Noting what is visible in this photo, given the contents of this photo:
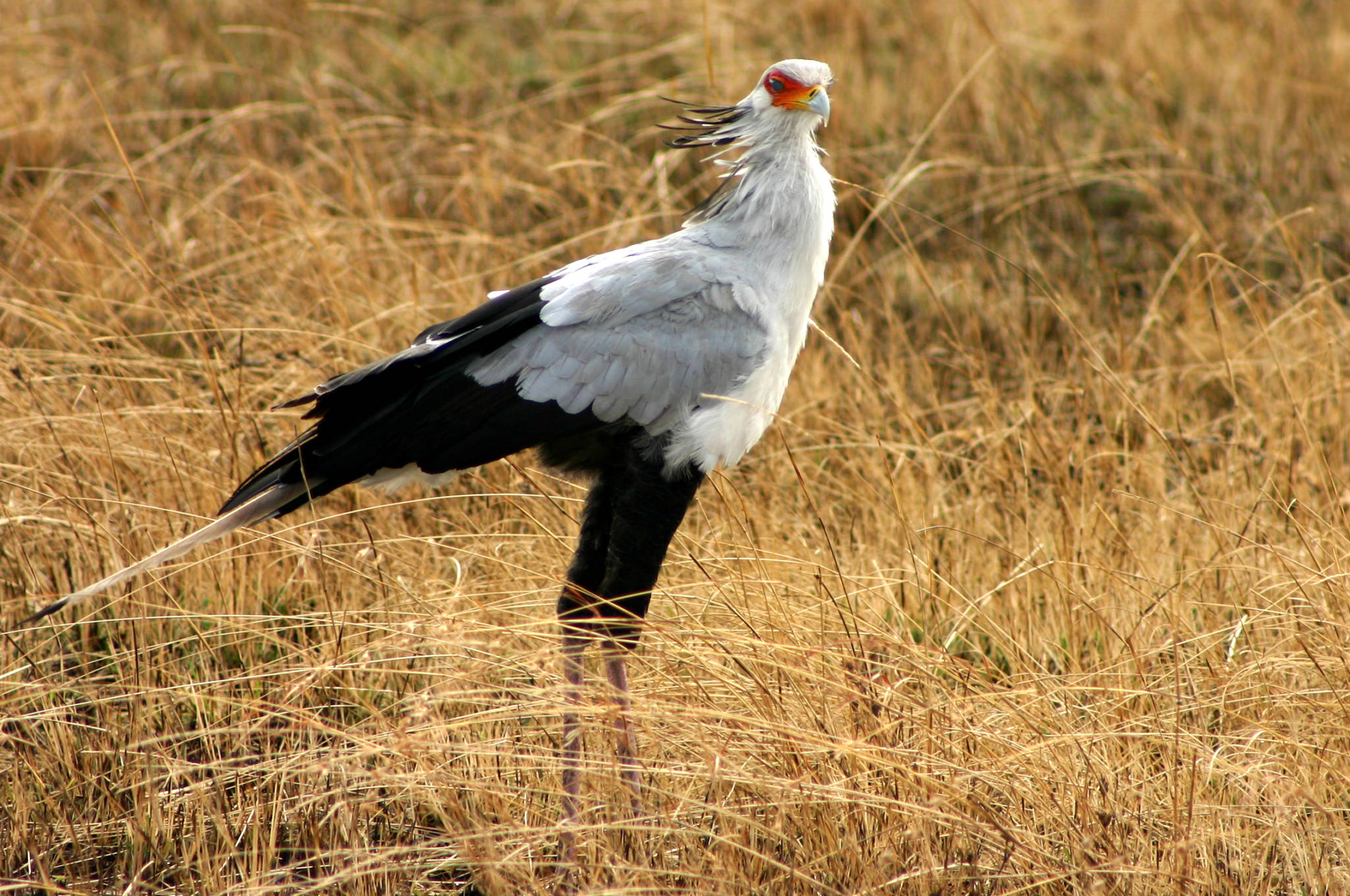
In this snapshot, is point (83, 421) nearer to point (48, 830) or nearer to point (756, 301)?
point (48, 830)

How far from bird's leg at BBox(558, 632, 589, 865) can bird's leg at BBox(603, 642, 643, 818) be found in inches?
3.4

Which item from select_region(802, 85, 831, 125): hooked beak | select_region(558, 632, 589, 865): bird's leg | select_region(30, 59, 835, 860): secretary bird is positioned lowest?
select_region(558, 632, 589, 865): bird's leg

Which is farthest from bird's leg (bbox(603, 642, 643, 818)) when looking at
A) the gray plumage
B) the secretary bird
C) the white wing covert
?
the white wing covert

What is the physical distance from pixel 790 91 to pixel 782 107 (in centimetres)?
5

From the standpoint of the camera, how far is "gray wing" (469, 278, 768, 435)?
304 cm

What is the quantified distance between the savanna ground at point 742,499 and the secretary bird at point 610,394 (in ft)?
0.54

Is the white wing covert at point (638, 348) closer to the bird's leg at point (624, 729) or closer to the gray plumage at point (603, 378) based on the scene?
the gray plumage at point (603, 378)

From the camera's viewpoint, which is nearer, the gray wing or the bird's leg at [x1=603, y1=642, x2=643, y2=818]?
the bird's leg at [x1=603, y1=642, x2=643, y2=818]

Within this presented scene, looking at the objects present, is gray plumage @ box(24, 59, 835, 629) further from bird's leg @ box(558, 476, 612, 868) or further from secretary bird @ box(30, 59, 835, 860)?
bird's leg @ box(558, 476, 612, 868)

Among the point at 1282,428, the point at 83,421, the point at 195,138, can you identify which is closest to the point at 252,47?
the point at 195,138

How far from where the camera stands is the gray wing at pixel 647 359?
3039 millimetres

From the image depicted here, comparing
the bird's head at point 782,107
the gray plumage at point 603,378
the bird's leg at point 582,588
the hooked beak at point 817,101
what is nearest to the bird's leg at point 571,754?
the bird's leg at point 582,588

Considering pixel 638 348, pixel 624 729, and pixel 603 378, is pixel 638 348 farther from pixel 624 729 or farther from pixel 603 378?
pixel 624 729

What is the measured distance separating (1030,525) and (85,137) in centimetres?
536
